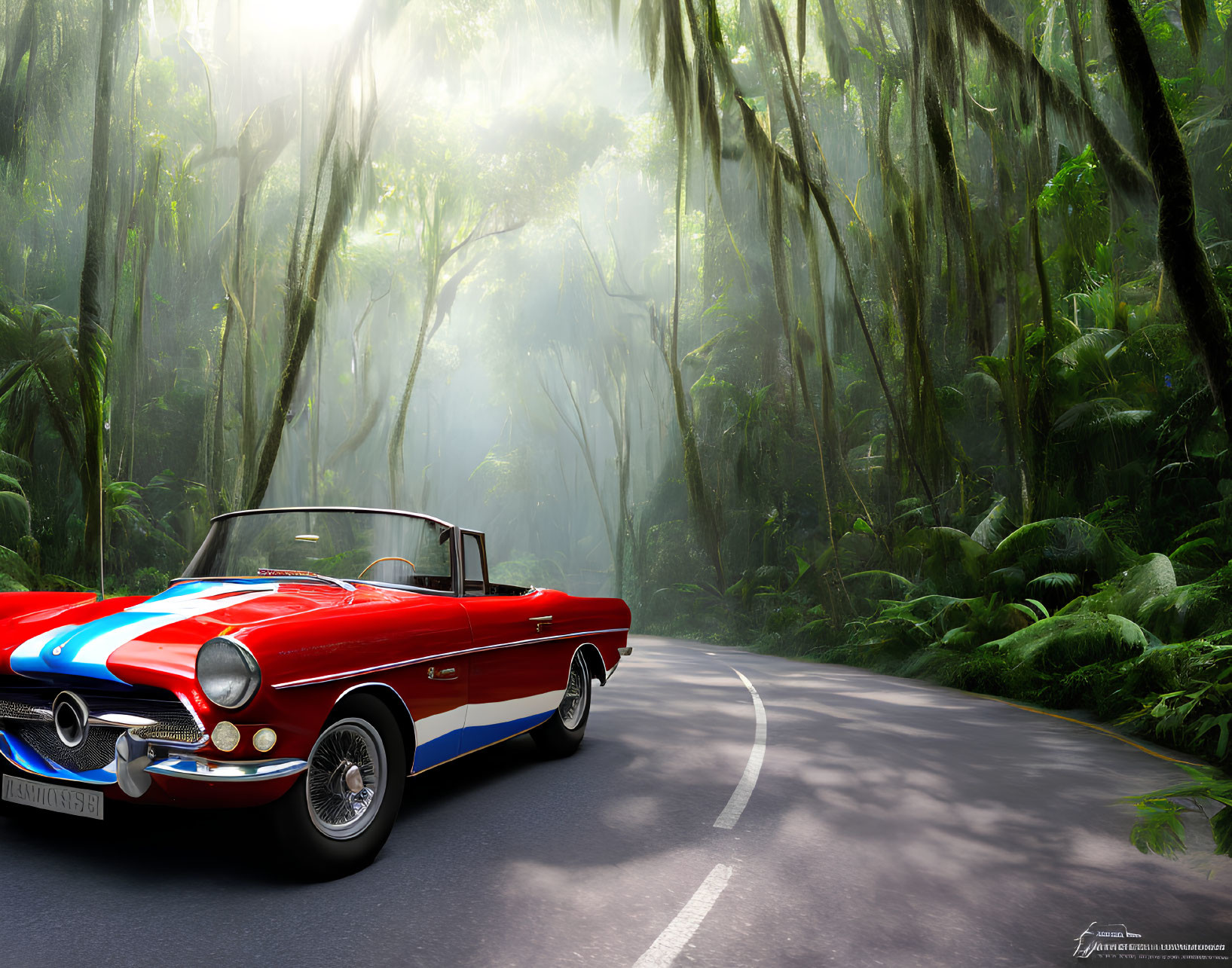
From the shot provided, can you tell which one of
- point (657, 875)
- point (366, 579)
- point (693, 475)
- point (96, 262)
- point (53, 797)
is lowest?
point (657, 875)

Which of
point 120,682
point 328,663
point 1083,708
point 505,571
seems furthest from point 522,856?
point 505,571

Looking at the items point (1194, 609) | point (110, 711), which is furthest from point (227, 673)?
point (1194, 609)

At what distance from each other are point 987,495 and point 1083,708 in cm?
779

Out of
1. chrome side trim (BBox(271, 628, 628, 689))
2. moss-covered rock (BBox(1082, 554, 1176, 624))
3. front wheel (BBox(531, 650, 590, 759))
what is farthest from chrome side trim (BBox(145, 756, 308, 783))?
moss-covered rock (BBox(1082, 554, 1176, 624))

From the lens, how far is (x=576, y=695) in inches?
262

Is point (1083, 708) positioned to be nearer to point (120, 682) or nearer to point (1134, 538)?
point (1134, 538)

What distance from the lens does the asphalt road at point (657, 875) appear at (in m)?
3.24

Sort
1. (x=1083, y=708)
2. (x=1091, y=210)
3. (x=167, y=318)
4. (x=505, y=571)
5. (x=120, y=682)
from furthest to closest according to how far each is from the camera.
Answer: (x=505, y=571) → (x=167, y=318) → (x=1091, y=210) → (x=1083, y=708) → (x=120, y=682)

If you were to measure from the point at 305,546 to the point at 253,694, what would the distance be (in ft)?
7.00

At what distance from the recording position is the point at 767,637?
19.3 metres

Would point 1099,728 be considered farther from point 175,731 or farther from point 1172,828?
point 175,731

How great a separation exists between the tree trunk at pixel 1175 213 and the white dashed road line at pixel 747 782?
168 inches
